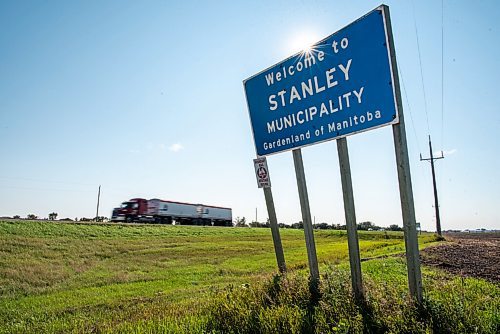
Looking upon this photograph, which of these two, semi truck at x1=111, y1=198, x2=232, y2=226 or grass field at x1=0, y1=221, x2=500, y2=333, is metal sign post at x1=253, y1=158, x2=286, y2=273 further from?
semi truck at x1=111, y1=198, x2=232, y2=226

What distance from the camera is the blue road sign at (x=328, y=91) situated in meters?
4.20

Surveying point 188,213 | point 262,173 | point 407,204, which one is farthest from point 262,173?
point 188,213

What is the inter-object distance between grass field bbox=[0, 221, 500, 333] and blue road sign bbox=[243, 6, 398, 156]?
2.36 metres

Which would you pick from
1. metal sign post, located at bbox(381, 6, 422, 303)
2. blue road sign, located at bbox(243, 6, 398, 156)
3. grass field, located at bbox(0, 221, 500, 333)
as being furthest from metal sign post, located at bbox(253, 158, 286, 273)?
metal sign post, located at bbox(381, 6, 422, 303)

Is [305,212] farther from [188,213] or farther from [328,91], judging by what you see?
[188,213]

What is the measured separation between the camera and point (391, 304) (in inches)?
146

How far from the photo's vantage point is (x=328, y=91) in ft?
15.9

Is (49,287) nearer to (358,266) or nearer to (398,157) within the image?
(358,266)

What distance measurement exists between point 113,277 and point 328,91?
1411cm

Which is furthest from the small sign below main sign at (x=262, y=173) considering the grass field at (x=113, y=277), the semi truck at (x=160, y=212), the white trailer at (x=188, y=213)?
the white trailer at (x=188, y=213)

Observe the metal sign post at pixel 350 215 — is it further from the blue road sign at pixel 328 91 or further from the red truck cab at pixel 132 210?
the red truck cab at pixel 132 210

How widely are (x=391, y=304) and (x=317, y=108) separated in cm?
288

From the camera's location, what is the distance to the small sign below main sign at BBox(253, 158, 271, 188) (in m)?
6.16

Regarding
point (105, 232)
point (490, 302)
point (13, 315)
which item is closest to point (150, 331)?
point (490, 302)
